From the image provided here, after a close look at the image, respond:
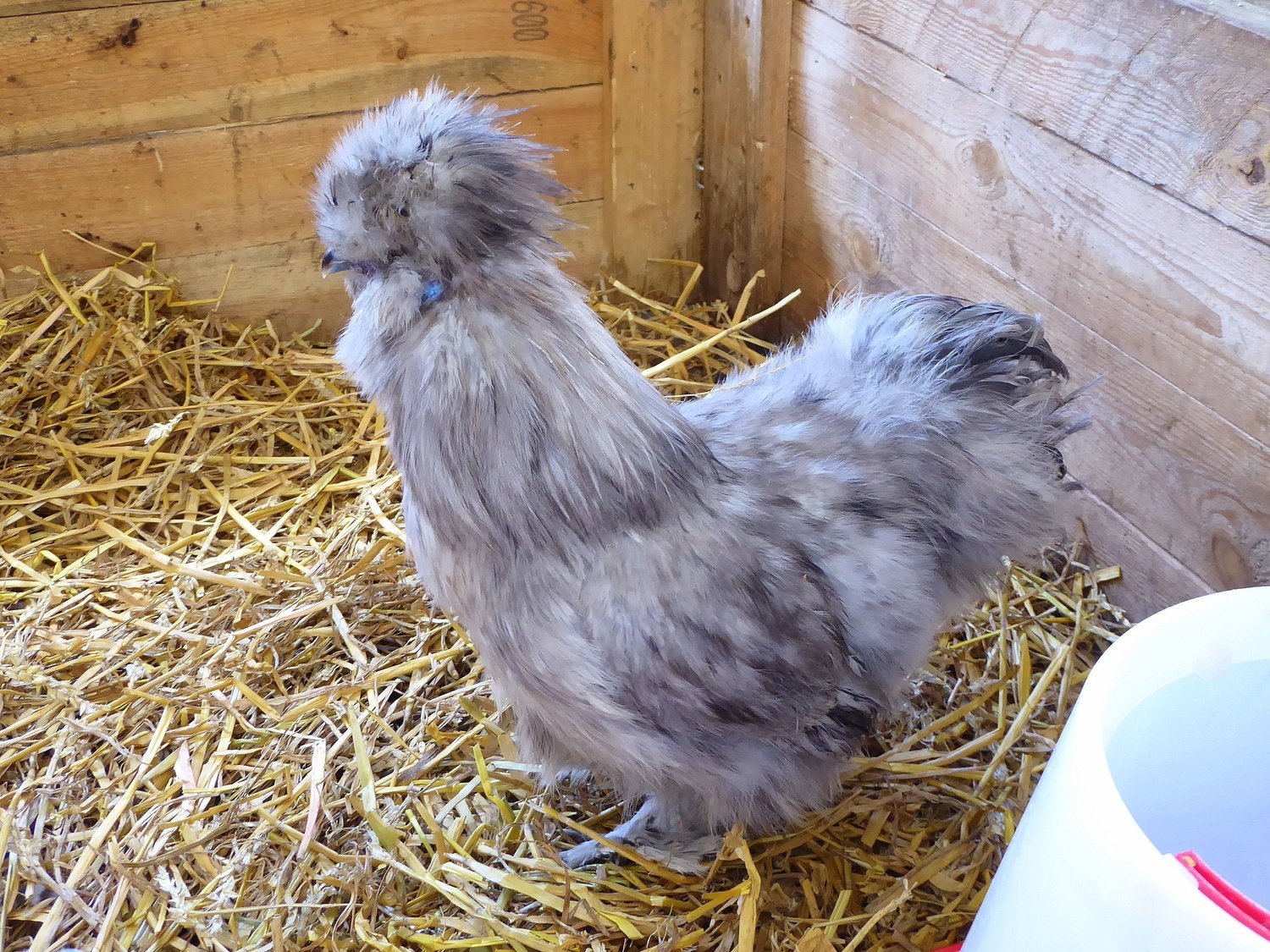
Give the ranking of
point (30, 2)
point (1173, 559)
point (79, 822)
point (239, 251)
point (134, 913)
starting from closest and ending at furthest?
1. point (134, 913)
2. point (79, 822)
3. point (1173, 559)
4. point (30, 2)
5. point (239, 251)

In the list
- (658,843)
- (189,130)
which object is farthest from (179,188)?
(658,843)

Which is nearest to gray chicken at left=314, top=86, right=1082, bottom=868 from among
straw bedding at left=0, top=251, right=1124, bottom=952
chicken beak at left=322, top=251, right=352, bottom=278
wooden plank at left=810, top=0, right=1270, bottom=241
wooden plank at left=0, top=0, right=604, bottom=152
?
chicken beak at left=322, top=251, right=352, bottom=278

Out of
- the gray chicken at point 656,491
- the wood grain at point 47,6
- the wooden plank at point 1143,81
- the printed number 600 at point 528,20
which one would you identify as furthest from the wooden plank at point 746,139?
the wood grain at point 47,6

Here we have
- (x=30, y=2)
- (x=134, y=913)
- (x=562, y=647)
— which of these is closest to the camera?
(x=562, y=647)

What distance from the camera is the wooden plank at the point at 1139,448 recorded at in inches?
75.4

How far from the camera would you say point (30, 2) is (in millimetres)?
2521

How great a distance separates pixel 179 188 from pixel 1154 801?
8.57 feet

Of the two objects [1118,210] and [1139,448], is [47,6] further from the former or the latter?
[1139,448]

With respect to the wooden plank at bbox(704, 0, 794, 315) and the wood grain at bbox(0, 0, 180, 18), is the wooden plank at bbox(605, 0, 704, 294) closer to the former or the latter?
the wooden plank at bbox(704, 0, 794, 315)

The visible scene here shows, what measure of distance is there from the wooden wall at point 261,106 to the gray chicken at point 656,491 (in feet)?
4.06

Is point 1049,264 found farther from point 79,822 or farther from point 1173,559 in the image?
point 79,822

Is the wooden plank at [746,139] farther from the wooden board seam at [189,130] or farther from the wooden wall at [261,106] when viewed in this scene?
the wooden board seam at [189,130]

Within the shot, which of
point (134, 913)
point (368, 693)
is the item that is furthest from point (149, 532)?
point (134, 913)

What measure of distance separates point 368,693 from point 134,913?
1.87 feet
